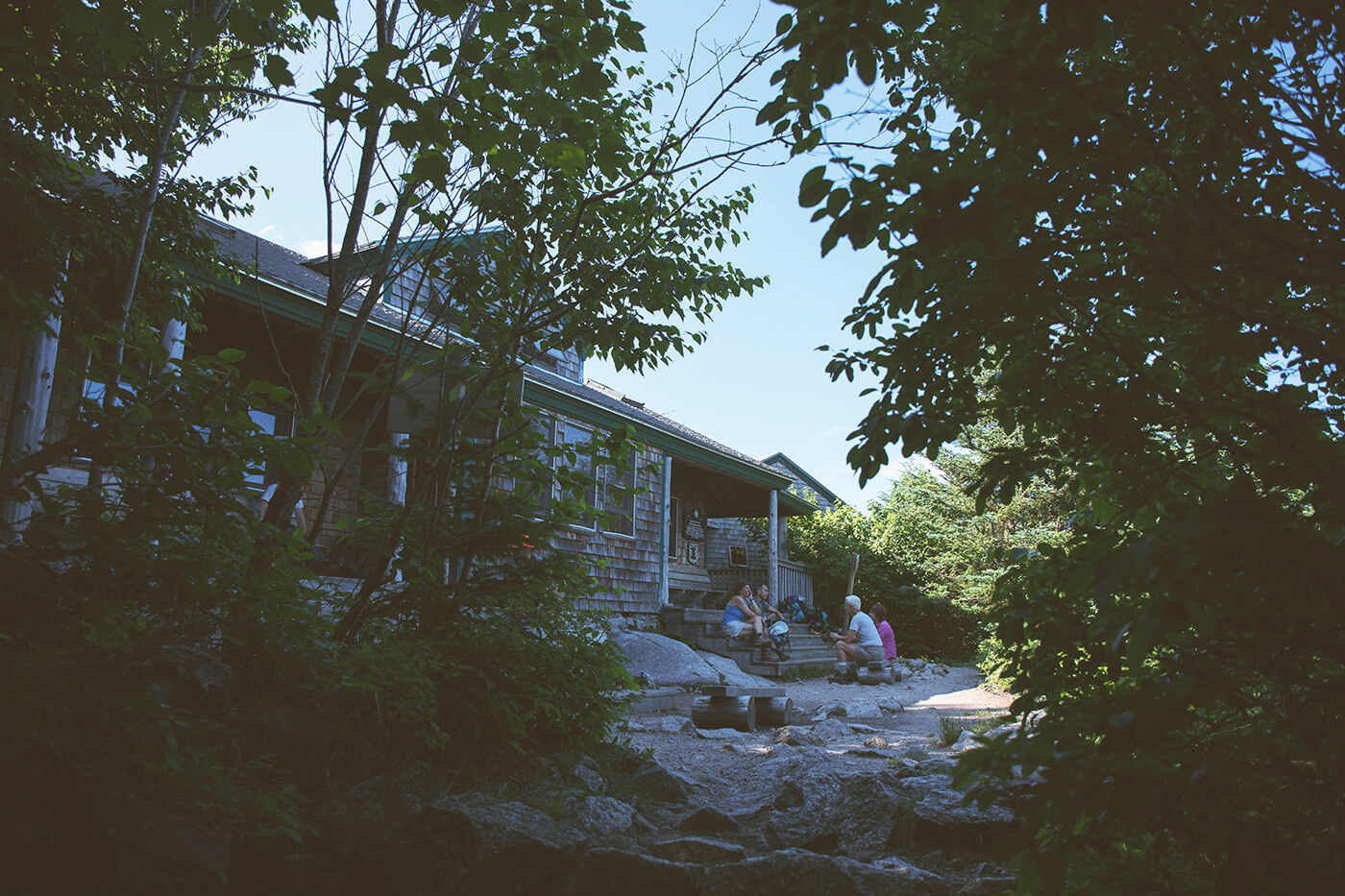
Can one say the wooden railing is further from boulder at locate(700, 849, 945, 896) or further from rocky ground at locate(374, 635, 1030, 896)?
boulder at locate(700, 849, 945, 896)

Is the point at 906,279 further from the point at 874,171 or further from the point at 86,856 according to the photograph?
the point at 86,856

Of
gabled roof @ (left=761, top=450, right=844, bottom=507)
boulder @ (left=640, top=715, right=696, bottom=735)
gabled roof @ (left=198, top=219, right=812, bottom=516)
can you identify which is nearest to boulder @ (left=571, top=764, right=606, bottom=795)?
gabled roof @ (left=198, top=219, right=812, bottom=516)

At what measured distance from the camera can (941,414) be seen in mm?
2346

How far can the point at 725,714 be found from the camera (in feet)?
24.5

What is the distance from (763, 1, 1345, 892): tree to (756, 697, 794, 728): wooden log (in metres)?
→ 5.44

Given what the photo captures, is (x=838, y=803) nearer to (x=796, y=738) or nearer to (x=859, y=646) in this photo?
(x=796, y=738)

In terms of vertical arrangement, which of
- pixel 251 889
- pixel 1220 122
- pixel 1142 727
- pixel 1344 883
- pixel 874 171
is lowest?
pixel 251 889

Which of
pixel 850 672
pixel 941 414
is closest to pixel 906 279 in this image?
pixel 941 414

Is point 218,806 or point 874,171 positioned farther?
point 218,806

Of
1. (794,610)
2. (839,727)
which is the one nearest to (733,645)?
(794,610)

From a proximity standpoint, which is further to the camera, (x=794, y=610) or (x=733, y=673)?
(x=794, y=610)

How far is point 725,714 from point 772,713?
661 mm

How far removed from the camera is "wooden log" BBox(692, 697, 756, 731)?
24.4 feet

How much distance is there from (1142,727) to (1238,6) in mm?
1814
